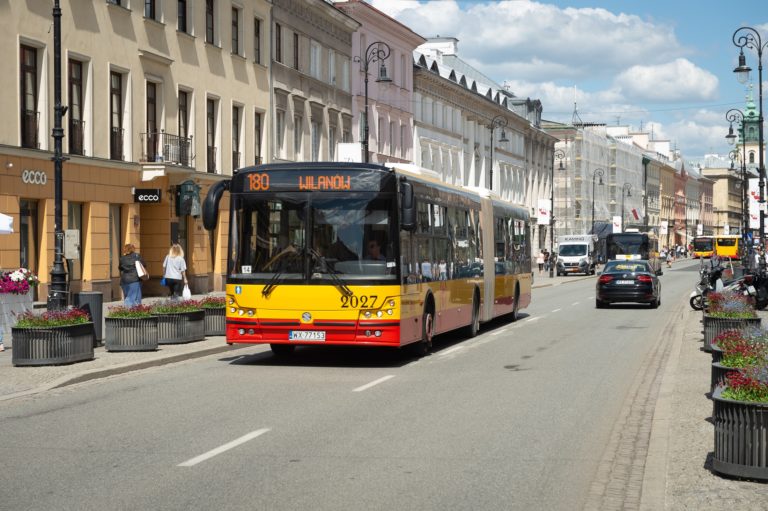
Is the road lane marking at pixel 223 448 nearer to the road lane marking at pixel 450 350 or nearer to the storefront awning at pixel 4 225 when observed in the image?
the road lane marking at pixel 450 350

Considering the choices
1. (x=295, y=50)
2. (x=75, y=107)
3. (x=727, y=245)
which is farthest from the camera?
(x=727, y=245)

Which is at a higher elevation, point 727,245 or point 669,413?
point 727,245

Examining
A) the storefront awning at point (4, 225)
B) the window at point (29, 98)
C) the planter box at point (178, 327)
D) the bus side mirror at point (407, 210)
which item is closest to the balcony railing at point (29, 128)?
the window at point (29, 98)

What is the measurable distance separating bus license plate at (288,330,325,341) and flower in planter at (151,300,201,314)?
4320 mm

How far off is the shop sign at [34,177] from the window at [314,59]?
24.1 m

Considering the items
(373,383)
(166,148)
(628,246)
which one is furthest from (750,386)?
(628,246)

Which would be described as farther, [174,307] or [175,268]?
[175,268]

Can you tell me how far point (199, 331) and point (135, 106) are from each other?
17566mm

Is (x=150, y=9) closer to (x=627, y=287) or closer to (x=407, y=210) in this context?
(x=627, y=287)

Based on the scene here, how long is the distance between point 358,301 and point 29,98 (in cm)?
1765

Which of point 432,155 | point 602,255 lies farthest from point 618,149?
point 432,155

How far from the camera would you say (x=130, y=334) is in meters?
19.2

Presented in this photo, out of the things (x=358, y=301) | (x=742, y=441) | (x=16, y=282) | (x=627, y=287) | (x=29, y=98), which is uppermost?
(x=29, y=98)

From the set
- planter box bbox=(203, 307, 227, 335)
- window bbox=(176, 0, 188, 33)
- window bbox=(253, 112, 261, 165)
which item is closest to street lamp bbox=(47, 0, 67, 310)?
planter box bbox=(203, 307, 227, 335)
